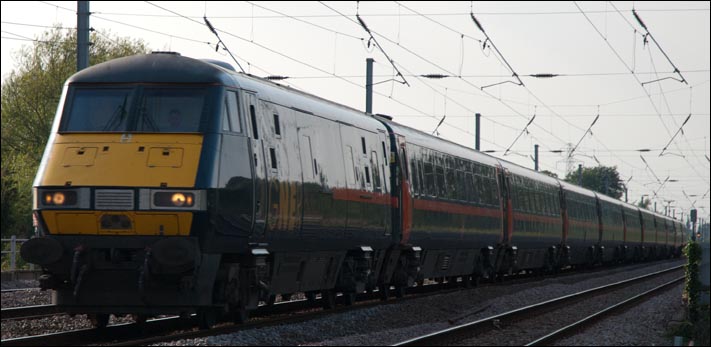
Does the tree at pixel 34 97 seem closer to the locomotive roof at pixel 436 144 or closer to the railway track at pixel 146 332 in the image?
the locomotive roof at pixel 436 144

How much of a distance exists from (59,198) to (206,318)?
2607 mm

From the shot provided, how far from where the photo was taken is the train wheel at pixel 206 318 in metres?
15.0

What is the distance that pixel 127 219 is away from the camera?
44.8 feet

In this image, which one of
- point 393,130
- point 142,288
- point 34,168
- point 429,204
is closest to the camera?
point 142,288

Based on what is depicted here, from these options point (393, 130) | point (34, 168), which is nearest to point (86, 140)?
point (393, 130)

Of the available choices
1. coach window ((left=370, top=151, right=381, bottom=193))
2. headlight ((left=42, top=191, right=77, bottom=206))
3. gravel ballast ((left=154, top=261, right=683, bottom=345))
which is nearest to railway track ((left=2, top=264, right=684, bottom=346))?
gravel ballast ((left=154, top=261, right=683, bottom=345))

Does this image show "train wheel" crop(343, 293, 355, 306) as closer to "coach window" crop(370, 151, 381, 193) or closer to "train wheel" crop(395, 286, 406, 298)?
"coach window" crop(370, 151, 381, 193)

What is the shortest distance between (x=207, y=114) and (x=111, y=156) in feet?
4.17

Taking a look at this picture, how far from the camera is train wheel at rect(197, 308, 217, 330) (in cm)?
1501

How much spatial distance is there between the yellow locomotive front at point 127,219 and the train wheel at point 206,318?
1.11m

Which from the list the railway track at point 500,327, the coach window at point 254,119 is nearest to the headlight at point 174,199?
the coach window at point 254,119

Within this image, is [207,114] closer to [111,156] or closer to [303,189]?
[111,156]

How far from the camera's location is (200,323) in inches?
599

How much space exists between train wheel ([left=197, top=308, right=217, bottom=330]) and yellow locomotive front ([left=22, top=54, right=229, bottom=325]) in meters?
1.11
